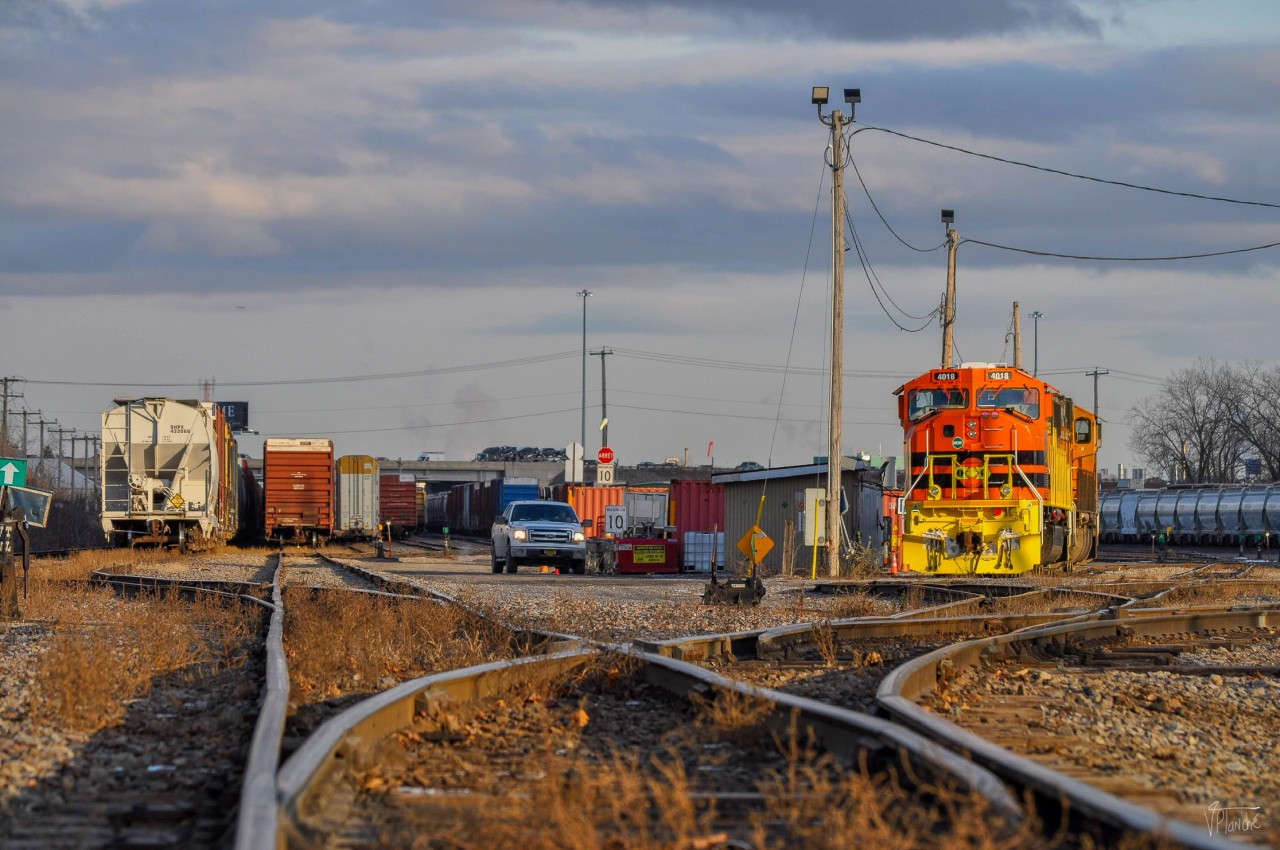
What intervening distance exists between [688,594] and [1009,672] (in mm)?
10898

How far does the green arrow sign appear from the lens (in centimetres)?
1650

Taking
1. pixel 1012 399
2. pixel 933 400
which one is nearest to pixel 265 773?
pixel 1012 399

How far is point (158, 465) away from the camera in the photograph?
34.9 metres

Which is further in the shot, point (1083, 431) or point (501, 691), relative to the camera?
point (1083, 431)

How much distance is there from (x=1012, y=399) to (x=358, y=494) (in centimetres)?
3182

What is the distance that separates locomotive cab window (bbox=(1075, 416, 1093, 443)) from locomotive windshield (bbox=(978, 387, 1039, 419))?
14.7ft

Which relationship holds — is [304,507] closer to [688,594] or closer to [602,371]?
[688,594]

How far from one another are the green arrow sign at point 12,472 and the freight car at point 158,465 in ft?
57.4

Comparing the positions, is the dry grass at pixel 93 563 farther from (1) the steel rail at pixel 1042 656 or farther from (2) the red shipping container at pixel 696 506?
(1) the steel rail at pixel 1042 656

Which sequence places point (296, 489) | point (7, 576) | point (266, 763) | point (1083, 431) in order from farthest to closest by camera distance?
1. point (296, 489)
2. point (1083, 431)
3. point (7, 576)
4. point (266, 763)

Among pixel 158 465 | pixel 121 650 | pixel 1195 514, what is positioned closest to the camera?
pixel 121 650

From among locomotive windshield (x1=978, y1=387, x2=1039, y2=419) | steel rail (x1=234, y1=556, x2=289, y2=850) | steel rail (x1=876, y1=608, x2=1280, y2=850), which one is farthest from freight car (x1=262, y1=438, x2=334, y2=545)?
steel rail (x1=234, y1=556, x2=289, y2=850)

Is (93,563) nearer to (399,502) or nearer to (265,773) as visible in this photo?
(265,773)

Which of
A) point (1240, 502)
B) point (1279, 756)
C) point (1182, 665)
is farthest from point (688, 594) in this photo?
point (1240, 502)
